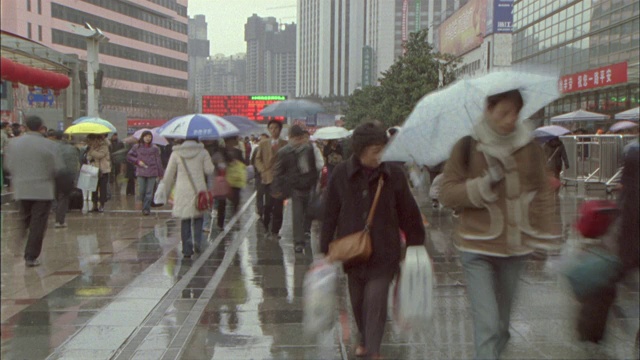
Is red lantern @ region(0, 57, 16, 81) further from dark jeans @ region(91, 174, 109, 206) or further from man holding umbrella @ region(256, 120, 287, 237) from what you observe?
dark jeans @ region(91, 174, 109, 206)

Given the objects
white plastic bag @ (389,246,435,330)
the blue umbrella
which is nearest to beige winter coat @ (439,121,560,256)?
white plastic bag @ (389,246,435,330)

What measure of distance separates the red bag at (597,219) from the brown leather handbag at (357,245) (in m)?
1.37

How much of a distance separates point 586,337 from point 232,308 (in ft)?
10.3

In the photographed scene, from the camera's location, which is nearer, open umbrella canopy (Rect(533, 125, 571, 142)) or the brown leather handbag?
the brown leather handbag

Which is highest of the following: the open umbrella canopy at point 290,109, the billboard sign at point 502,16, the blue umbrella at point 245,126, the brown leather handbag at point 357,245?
the billboard sign at point 502,16

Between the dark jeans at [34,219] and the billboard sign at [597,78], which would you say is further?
the billboard sign at [597,78]

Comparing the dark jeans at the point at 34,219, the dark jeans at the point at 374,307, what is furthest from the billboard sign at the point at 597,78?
the dark jeans at the point at 374,307

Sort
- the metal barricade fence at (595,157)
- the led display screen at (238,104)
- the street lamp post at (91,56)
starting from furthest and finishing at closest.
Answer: the led display screen at (238,104), the metal barricade fence at (595,157), the street lamp post at (91,56)

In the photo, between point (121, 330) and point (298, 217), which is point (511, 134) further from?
point (298, 217)

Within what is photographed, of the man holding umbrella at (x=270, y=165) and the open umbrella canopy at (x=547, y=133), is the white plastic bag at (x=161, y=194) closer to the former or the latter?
the man holding umbrella at (x=270, y=165)

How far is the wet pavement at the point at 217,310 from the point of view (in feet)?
17.7

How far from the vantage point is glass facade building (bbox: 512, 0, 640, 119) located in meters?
31.5

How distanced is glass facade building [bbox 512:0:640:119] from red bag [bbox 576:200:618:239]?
87.9 feet

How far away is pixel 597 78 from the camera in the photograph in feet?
107
